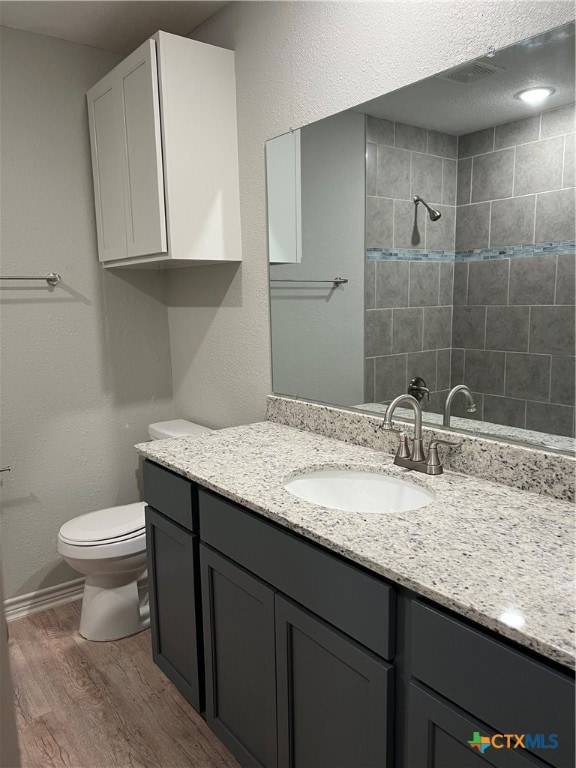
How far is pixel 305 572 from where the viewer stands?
50.7 inches

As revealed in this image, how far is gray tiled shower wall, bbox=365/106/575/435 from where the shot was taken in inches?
52.4

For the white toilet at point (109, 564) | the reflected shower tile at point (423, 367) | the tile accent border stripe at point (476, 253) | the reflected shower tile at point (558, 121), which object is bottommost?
the white toilet at point (109, 564)

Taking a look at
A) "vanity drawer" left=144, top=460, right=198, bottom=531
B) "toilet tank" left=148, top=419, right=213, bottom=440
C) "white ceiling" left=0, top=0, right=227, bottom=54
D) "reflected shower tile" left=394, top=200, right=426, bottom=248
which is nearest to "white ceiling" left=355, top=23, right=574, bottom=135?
"reflected shower tile" left=394, top=200, right=426, bottom=248

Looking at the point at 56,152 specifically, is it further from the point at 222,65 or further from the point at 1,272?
the point at 222,65

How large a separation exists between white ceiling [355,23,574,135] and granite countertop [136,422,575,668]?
0.91m

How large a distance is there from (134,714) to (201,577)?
648 millimetres

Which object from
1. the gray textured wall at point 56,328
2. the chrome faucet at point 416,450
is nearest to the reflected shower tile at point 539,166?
the chrome faucet at point 416,450

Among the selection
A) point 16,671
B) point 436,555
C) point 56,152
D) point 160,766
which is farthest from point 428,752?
point 56,152

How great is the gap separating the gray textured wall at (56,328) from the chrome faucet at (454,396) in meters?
1.72

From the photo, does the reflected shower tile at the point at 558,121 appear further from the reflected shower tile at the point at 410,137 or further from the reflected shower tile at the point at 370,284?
the reflected shower tile at the point at 370,284

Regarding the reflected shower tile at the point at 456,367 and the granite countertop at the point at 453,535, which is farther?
the reflected shower tile at the point at 456,367

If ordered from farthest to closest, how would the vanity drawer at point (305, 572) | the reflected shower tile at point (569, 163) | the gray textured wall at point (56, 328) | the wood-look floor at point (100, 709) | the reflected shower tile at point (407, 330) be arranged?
the gray textured wall at point (56, 328)
the wood-look floor at point (100, 709)
the reflected shower tile at point (407, 330)
the reflected shower tile at point (569, 163)
the vanity drawer at point (305, 572)

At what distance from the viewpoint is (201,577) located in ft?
5.62

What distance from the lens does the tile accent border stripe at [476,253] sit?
1.33 m
